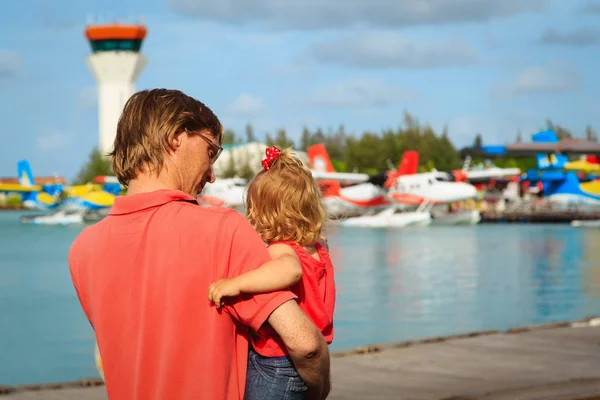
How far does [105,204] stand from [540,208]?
27.8 meters

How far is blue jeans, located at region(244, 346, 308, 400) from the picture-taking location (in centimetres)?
210

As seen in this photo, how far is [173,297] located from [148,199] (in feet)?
0.65

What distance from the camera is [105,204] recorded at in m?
62.7

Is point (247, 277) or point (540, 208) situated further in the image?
point (540, 208)

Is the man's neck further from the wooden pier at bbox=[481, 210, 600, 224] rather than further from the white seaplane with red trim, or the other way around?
the wooden pier at bbox=[481, 210, 600, 224]

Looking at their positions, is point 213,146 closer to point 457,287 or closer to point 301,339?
point 301,339

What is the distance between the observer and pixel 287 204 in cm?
229

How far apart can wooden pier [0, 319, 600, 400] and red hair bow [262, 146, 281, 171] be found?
284 centimetres

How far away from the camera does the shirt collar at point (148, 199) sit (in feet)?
6.06

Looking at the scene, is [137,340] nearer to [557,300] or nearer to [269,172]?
[269,172]

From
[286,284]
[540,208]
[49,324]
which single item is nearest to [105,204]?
[540,208]

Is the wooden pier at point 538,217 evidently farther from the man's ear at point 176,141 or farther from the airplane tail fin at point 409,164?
the man's ear at point 176,141

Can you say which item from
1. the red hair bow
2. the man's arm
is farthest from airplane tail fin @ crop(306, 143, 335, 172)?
the man's arm

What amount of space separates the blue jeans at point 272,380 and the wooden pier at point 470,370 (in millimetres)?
2968
